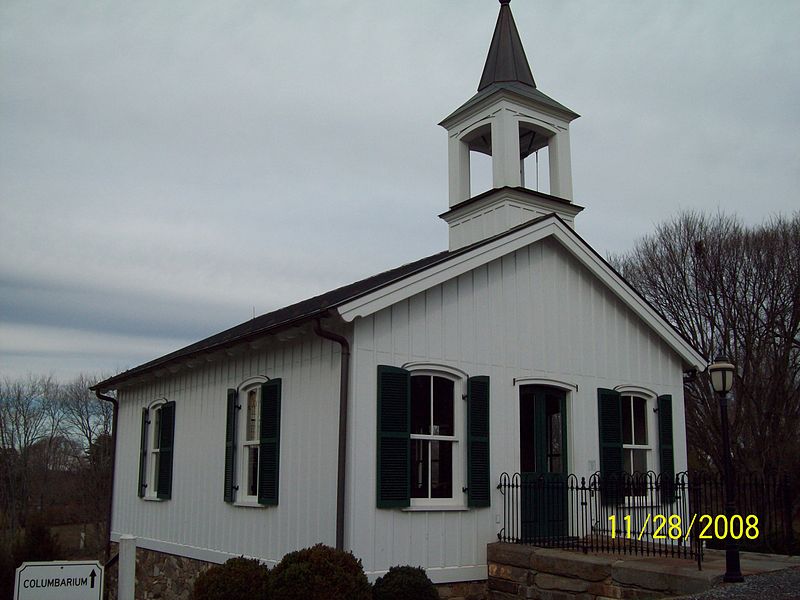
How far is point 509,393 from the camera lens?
11555 millimetres

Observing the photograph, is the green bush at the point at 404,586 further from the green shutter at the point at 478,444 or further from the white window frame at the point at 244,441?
the white window frame at the point at 244,441

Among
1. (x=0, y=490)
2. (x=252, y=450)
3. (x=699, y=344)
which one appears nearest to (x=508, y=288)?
(x=252, y=450)

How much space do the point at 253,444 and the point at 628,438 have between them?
19.4 feet

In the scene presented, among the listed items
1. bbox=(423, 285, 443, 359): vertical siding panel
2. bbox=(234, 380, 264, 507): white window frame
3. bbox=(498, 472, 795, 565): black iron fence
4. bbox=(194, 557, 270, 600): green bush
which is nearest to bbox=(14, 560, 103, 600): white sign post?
bbox=(194, 557, 270, 600): green bush

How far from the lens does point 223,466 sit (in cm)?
1296

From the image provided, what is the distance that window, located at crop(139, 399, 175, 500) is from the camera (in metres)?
15.2

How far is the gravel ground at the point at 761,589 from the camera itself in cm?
777

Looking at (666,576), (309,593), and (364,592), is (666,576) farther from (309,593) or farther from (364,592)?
(309,593)

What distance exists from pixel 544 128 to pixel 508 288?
3818 mm

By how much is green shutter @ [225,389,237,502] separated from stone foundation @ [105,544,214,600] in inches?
55.7

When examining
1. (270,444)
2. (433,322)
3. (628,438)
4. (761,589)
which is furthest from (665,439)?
(270,444)

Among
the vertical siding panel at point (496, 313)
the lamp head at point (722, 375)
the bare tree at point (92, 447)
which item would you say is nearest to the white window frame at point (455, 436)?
the vertical siding panel at point (496, 313)

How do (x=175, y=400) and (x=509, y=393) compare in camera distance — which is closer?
(x=509, y=393)

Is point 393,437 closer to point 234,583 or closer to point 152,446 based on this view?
point 234,583
